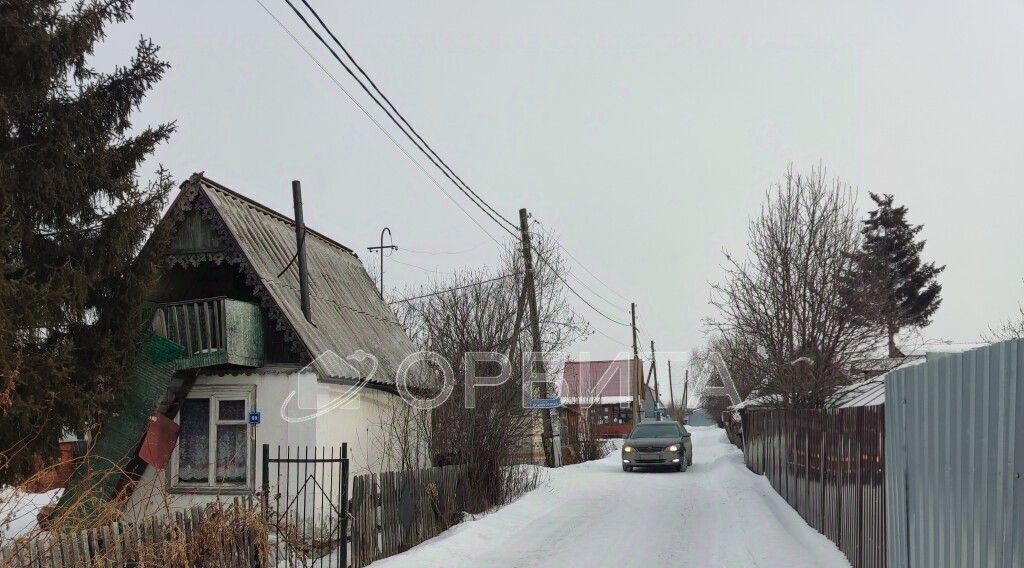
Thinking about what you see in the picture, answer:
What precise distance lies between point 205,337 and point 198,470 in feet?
8.03

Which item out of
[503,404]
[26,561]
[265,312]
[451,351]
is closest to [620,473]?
[451,351]

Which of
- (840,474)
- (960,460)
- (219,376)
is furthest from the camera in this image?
(219,376)

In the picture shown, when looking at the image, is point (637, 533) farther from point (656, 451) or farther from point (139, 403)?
point (656, 451)

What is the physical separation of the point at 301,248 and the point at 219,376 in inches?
110

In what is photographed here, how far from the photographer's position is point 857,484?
30.3ft

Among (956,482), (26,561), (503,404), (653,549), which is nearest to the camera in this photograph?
(956,482)

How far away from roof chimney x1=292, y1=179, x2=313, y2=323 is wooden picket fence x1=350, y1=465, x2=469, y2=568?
166 inches

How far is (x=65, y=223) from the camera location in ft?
39.3

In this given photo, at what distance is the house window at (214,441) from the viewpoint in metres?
14.5

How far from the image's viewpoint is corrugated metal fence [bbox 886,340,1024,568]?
4.11 metres

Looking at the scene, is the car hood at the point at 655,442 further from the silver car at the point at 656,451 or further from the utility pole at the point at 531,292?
the utility pole at the point at 531,292

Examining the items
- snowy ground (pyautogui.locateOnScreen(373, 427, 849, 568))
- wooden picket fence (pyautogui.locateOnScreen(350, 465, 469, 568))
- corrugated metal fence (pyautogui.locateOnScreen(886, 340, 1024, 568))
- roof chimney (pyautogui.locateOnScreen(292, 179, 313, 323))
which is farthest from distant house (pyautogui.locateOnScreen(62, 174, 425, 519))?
corrugated metal fence (pyautogui.locateOnScreen(886, 340, 1024, 568))

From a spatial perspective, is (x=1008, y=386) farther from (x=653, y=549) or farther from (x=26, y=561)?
(x=653, y=549)

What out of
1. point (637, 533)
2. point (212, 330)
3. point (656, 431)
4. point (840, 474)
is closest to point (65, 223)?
point (212, 330)
